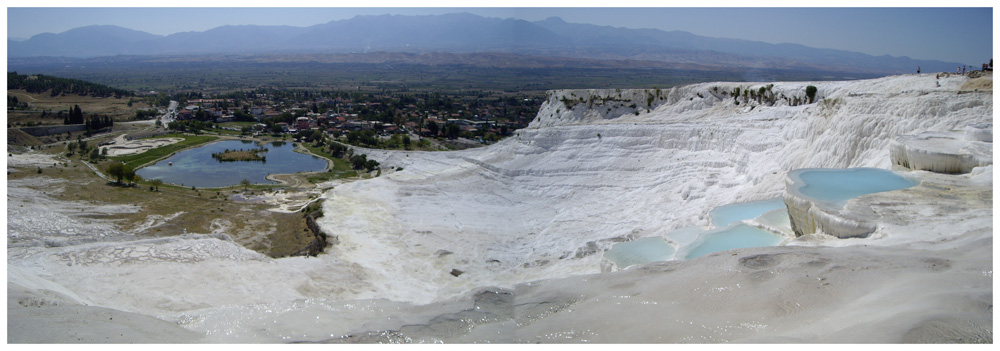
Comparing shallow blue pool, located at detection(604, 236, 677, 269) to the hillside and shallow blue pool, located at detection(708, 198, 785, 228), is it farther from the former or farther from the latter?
shallow blue pool, located at detection(708, 198, 785, 228)

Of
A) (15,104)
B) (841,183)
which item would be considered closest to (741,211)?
(841,183)

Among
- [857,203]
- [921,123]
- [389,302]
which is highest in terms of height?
[921,123]

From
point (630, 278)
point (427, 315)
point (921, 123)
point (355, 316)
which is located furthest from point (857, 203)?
point (355, 316)

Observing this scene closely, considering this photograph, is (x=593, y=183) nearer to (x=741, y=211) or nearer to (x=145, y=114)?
(x=741, y=211)

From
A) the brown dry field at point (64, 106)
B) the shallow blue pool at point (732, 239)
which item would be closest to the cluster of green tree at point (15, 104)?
the brown dry field at point (64, 106)

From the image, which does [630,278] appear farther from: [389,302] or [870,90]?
[870,90]

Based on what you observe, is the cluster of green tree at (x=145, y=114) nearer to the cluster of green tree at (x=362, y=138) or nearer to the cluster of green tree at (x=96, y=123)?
the cluster of green tree at (x=96, y=123)
